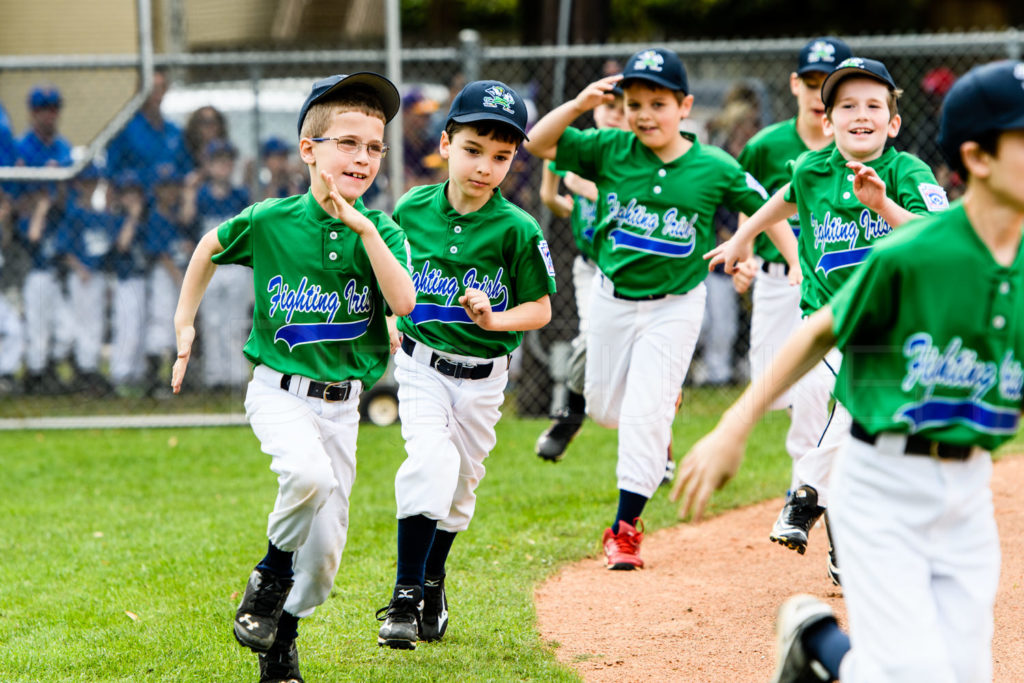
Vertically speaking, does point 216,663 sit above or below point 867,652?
below

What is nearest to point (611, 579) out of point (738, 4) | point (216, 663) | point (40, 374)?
point (216, 663)

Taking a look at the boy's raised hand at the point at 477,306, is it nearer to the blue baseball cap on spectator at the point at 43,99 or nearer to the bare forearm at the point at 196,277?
the bare forearm at the point at 196,277

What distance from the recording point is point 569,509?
625 cm

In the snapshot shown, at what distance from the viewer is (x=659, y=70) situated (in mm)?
5273

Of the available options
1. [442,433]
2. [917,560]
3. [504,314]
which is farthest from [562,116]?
[917,560]

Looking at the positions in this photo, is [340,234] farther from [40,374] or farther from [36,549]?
[40,374]

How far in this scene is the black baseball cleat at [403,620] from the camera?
3775mm

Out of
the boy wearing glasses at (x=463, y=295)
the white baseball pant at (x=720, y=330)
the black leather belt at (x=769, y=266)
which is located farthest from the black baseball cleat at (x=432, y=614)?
the white baseball pant at (x=720, y=330)

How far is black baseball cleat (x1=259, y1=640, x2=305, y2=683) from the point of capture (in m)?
3.75

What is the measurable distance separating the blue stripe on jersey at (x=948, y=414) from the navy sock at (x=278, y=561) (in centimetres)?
197

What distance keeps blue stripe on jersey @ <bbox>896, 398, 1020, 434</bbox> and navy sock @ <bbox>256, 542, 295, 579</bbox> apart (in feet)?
6.48

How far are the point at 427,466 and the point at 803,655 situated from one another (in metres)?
1.53

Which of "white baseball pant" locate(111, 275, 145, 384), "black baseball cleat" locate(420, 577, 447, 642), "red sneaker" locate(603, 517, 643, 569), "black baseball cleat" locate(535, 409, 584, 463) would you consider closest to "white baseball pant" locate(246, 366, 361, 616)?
"black baseball cleat" locate(420, 577, 447, 642)

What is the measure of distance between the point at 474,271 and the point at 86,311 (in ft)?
18.3
